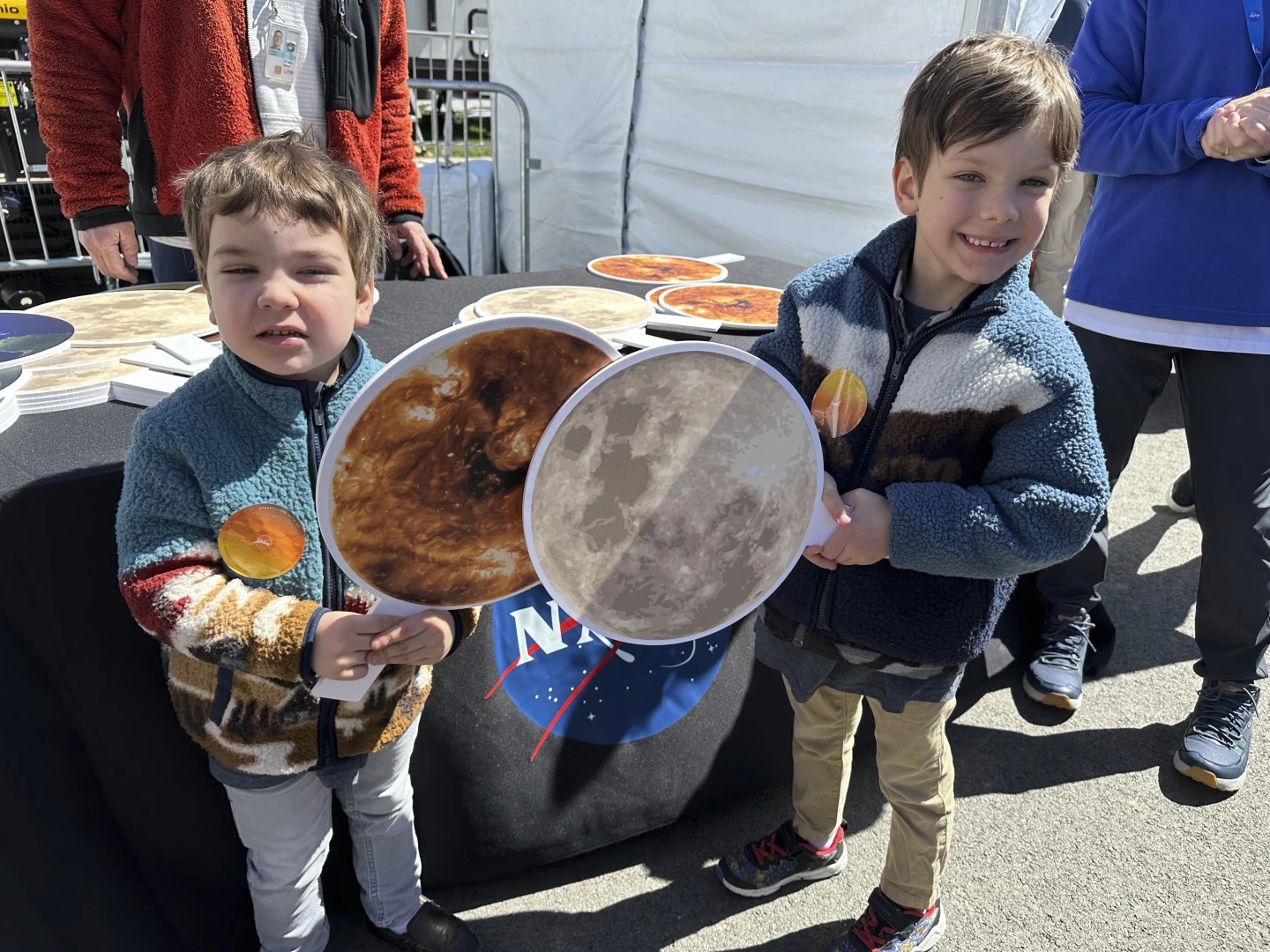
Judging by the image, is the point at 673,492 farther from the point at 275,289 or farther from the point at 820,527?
the point at 275,289

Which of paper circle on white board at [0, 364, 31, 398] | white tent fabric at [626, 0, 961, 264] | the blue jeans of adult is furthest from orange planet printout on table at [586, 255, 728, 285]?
white tent fabric at [626, 0, 961, 264]

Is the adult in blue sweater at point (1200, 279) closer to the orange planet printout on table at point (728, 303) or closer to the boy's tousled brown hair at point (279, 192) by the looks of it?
the orange planet printout on table at point (728, 303)

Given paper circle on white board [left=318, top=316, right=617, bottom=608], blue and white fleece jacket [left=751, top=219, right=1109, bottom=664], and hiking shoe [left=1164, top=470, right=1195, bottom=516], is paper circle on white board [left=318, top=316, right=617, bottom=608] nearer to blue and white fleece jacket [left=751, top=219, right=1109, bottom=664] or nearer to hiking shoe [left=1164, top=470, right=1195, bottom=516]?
blue and white fleece jacket [left=751, top=219, right=1109, bottom=664]

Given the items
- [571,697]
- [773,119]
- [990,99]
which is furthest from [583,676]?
[773,119]

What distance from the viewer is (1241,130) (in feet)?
5.20

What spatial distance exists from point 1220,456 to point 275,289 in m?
1.92

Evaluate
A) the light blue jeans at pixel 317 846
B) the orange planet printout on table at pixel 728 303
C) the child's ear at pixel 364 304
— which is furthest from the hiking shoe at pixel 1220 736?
the child's ear at pixel 364 304

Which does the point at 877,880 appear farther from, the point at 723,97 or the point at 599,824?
the point at 723,97

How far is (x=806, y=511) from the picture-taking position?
101 cm

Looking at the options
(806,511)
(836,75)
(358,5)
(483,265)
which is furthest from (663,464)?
(483,265)

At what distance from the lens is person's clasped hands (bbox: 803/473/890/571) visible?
108 cm

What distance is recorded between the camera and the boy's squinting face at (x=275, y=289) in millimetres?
966

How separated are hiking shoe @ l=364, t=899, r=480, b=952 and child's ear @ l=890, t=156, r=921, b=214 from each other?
1354 mm

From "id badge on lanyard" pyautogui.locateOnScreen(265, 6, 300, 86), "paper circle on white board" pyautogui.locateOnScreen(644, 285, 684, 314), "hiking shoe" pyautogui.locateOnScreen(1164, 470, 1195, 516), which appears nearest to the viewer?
"id badge on lanyard" pyautogui.locateOnScreen(265, 6, 300, 86)
